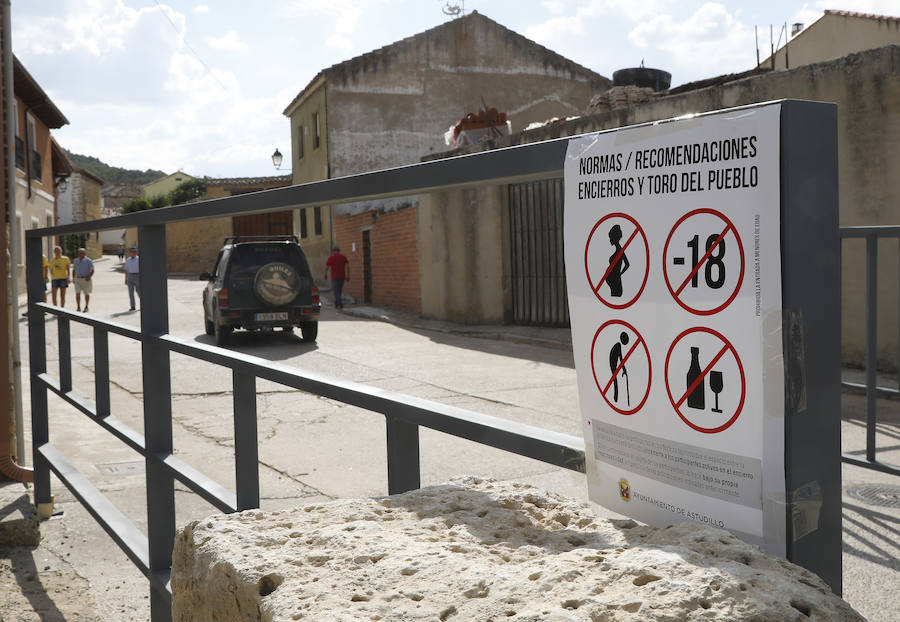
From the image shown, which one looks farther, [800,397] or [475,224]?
[475,224]

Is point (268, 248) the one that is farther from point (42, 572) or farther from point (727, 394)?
point (727, 394)

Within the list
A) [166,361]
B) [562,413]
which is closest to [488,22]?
[562,413]

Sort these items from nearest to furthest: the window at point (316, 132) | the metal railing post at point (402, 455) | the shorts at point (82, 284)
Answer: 1. the metal railing post at point (402, 455)
2. the shorts at point (82, 284)
3. the window at point (316, 132)

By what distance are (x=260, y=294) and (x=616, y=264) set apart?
43.4 feet

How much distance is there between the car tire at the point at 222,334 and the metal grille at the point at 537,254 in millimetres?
4887

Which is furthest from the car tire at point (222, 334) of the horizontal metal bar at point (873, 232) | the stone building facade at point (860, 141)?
the horizontal metal bar at point (873, 232)

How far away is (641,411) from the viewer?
3.27 ft

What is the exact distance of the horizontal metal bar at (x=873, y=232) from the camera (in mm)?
3581

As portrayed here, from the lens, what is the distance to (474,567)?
989mm

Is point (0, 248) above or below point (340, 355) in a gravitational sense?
above

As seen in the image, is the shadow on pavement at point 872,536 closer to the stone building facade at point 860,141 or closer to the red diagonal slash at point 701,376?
the red diagonal slash at point 701,376

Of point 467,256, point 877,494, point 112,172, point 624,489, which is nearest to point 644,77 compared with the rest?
point 467,256

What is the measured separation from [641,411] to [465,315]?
14980 millimetres

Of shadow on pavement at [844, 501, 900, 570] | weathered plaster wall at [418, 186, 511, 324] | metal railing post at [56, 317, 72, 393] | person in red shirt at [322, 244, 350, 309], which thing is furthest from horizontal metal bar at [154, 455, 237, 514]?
person in red shirt at [322, 244, 350, 309]
